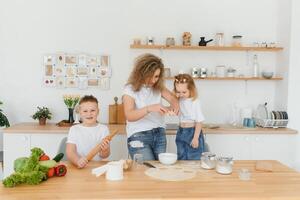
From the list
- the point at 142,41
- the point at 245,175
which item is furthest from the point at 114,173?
the point at 142,41

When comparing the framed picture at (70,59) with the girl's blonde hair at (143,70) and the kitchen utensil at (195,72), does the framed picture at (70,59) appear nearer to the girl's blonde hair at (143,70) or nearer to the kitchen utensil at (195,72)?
the kitchen utensil at (195,72)

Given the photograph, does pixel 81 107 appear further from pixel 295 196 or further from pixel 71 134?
pixel 295 196

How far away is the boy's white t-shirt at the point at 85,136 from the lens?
2050 mm

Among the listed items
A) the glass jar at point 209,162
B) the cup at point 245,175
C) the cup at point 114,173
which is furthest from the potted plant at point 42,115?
the cup at point 245,175

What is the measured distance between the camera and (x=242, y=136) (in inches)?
123

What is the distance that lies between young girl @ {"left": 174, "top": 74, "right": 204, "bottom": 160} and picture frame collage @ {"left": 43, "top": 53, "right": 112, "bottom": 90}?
1273 mm

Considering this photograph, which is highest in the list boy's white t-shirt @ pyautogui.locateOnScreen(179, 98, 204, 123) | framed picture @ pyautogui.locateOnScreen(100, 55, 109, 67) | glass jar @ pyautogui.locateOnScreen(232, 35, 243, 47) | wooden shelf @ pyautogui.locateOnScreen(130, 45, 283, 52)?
glass jar @ pyautogui.locateOnScreen(232, 35, 243, 47)

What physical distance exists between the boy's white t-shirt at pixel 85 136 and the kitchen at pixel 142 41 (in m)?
1.38

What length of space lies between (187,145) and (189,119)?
206mm

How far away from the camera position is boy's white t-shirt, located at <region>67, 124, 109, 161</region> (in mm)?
2050

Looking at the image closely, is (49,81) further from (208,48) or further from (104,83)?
(208,48)

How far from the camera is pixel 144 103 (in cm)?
223

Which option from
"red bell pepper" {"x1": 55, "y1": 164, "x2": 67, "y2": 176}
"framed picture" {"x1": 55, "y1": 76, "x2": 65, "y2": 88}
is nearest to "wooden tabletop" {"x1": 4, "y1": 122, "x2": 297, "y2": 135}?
"framed picture" {"x1": 55, "y1": 76, "x2": 65, "y2": 88}

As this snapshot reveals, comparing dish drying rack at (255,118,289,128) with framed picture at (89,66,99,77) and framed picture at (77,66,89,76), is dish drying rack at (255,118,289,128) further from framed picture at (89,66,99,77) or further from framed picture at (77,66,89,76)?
framed picture at (77,66,89,76)
